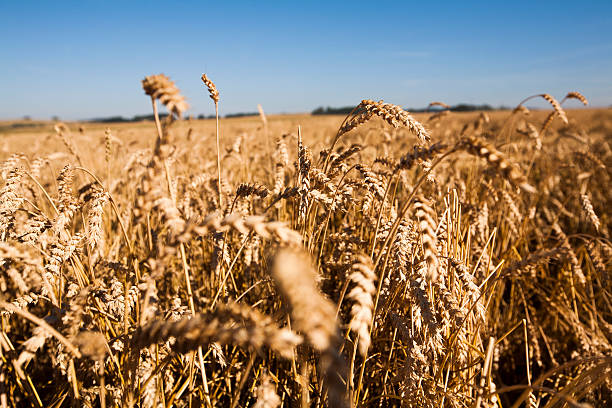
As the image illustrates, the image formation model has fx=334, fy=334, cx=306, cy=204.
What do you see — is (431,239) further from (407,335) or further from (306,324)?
(407,335)

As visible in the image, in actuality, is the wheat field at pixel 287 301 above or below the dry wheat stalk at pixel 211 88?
below

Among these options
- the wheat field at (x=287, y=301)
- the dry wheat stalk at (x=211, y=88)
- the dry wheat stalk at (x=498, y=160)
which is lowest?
the wheat field at (x=287, y=301)

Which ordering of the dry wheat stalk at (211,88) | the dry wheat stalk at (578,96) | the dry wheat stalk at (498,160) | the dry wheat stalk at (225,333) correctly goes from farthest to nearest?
1. the dry wheat stalk at (578,96)
2. the dry wheat stalk at (211,88)
3. the dry wheat stalk at (498,160)
4. the dry wheat stalk at (225,333)

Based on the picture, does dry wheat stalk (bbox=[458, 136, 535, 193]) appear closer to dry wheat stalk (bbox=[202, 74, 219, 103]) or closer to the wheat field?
the wheat field

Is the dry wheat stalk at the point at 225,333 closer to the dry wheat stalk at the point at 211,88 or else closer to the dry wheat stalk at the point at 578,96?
the dry wheat stalk at the point at 211,88

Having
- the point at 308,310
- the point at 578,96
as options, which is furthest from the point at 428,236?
the point at 578,96

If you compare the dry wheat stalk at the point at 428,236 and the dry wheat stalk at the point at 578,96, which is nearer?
the dry wheat stalk at the point at 428,236

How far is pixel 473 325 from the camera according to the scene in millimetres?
1709

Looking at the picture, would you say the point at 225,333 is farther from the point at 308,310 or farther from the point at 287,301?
the point at 287,301

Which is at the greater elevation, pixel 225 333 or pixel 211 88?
pixel 211 88

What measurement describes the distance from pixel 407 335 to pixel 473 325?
0.55 meters

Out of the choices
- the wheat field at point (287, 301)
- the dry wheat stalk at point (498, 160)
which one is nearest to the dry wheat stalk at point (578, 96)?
the wheat field at point (287, 301)

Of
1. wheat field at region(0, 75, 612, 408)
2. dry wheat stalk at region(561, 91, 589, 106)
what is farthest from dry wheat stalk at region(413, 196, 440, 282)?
dry wheat stalk at region(561, 91, 589, 106)

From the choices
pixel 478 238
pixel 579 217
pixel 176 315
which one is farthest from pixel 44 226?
pixel 579 217
